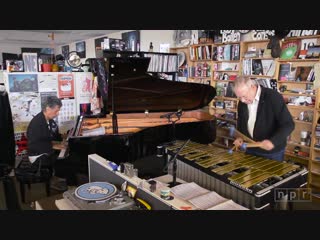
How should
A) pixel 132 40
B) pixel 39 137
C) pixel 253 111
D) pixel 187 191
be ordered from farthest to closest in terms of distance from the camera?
pixel 132 40 → pixel 39 137 → pixel 253 111 → pixel 187 191

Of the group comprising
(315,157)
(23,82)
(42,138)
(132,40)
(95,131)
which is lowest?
(315,157)

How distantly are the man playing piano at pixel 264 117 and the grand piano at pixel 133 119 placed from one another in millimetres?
1068

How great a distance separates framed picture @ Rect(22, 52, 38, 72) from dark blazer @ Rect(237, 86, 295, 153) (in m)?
3.21

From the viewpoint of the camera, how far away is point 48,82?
14.2 ft

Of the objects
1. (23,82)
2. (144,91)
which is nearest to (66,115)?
(23,82)

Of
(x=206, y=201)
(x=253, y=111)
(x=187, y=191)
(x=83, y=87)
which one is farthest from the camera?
(x=83, y=87)

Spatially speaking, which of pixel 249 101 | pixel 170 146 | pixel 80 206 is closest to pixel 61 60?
pixel 170 146

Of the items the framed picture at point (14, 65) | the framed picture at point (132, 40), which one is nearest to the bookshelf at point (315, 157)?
the framed picture at point (14, 65)

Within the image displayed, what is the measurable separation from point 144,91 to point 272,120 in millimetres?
1669

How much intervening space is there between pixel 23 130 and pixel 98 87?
1.36m

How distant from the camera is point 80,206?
4.85ft

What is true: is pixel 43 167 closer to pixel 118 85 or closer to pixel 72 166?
pixel 72 166

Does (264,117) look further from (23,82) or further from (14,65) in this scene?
(14,65)

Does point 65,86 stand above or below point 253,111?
above
